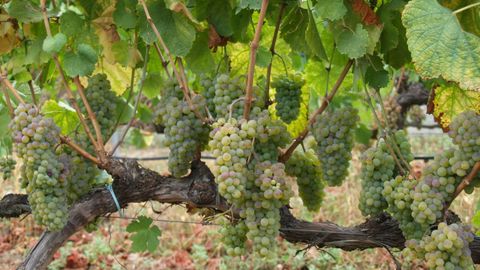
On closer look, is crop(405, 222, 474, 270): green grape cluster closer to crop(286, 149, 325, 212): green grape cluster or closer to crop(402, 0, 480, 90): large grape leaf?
crop(402, 0, 480, 90): large grape leaf

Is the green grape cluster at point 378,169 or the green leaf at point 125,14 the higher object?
the green leaf at point 125,14

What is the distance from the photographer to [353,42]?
1.72 meters

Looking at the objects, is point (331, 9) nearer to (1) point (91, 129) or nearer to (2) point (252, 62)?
(2) point (252, 62)

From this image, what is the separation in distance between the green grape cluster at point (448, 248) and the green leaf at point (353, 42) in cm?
51

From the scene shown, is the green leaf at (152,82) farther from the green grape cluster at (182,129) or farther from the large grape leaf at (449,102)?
the large grape leaf at (449,102)

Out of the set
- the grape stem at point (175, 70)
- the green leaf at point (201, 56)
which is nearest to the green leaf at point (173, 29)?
the grape stem at point (175, 70)

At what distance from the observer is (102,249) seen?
15.0ft

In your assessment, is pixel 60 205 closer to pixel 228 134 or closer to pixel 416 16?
pixel 228 134

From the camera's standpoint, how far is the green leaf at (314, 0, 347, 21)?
1.63 meters

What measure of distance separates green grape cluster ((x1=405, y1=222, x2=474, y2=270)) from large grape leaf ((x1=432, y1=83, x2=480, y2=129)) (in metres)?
0.60

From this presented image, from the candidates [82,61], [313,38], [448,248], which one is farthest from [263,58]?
[448,248]

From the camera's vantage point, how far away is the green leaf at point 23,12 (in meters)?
1.81

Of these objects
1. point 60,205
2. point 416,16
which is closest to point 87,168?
point 60,205

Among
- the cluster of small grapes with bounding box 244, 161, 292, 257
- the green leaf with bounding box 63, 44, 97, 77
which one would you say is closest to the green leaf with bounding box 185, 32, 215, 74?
the green leaf with bounding box 63, 44, 97, 77
